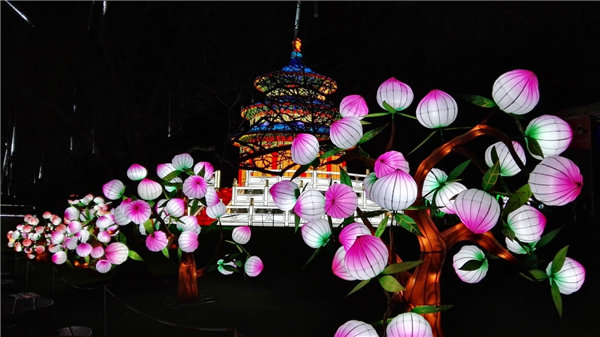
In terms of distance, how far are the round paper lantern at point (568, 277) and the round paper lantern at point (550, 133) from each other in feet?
3.08

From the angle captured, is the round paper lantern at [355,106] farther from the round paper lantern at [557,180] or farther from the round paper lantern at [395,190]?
the round paper lantern at [557,180]

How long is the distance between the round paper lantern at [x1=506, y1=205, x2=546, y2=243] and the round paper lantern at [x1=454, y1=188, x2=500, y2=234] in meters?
0.32

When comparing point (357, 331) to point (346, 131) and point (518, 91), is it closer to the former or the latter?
point (346, 131)

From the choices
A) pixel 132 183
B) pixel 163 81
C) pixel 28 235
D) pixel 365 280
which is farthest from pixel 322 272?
pixel 28 235

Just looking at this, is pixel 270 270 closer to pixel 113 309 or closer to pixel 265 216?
pixel 113 309

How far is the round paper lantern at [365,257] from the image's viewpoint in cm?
314

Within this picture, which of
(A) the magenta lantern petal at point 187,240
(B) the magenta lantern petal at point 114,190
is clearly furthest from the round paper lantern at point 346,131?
(B) the magenta lantern petal at point 114,190

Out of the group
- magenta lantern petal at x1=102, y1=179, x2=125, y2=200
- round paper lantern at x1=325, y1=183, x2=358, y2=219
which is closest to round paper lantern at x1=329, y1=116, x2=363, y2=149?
round paper lantern at x1=325, y1=183, x2=358, y2=219

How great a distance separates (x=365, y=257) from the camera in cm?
314

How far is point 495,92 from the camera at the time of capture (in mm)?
3535

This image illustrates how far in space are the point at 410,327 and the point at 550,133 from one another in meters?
1.91

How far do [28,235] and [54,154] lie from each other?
3011mm

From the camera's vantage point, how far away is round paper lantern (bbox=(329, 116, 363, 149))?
3896mm

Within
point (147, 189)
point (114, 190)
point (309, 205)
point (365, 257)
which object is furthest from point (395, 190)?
point (114, 190)
